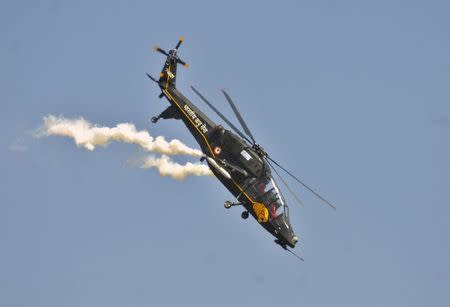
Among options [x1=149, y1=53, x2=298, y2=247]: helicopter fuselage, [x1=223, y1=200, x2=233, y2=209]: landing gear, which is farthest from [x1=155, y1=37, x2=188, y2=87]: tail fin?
[x1=223, y1=200, x2=233, y2=209]: landing gear

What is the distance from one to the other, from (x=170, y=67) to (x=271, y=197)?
54.9 feet

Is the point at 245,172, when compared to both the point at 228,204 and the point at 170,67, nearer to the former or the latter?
the point at 228,204

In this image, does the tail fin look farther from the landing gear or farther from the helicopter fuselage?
the landing gear

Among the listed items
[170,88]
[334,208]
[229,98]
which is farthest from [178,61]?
[334,208]

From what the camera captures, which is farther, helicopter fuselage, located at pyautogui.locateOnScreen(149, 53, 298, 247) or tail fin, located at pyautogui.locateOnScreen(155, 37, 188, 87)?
tail fin, located at pyautogui.locateOnScreen(155, 37, 188, 87)

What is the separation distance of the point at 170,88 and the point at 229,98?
23.5ft

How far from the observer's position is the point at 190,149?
300ft

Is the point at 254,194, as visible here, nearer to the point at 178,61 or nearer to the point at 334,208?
the point at 334,208

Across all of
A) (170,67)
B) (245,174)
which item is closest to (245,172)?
(245,174)

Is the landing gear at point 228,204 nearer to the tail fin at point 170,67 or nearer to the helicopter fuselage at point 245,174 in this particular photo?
the helicopter fuselage at point 245,174

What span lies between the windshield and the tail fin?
550 inches

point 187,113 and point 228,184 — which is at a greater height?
point 187,113

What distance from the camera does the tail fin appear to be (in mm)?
92069

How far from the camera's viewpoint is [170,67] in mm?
92875
